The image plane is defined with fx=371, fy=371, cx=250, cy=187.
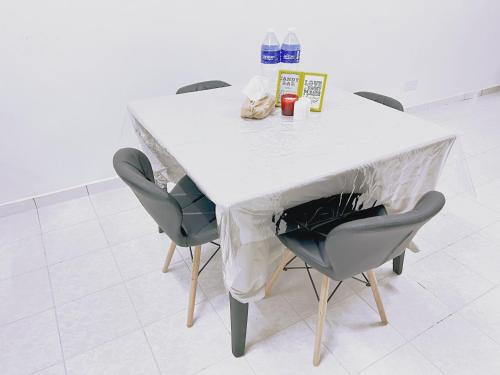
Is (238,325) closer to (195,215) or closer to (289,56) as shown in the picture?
(195,215)

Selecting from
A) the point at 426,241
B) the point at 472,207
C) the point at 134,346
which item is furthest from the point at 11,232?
the point at 472,207

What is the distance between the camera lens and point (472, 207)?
92.0 inches

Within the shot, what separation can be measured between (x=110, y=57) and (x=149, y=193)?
142 cm

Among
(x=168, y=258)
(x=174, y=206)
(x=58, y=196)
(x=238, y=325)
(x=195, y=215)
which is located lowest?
(x=58, y=196)

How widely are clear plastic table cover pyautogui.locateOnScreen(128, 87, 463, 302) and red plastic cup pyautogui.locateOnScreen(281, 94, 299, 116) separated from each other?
45mm

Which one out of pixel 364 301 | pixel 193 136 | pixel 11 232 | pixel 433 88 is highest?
pixel 193 136

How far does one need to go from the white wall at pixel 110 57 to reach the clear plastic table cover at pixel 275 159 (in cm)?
63

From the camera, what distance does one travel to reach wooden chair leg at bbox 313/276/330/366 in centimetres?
139

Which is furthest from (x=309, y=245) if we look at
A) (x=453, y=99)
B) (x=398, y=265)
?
(x=453, y=99)

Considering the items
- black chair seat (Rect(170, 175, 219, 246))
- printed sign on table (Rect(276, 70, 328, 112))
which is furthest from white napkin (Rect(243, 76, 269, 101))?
black chair seat (Rect(170, 175, 219, 246))

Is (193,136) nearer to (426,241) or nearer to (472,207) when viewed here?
(426,241)

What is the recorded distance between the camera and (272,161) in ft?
4.25

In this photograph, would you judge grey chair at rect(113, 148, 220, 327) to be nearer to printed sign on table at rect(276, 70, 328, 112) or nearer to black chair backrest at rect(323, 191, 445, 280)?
black chair backrest at rect(323, 191, 445, 280)

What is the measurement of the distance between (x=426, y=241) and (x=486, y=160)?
4.20 ft
